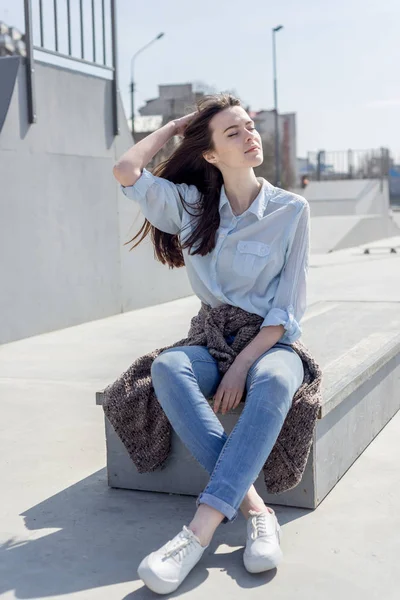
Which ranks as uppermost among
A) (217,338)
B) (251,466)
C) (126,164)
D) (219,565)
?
(126,164)

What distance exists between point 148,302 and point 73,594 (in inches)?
253

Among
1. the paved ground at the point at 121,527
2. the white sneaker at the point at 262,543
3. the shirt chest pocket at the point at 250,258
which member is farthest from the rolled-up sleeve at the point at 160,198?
the white sneaker at the point at 262,543

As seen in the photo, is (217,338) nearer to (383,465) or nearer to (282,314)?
(282,314)

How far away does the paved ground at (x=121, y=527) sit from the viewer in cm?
234

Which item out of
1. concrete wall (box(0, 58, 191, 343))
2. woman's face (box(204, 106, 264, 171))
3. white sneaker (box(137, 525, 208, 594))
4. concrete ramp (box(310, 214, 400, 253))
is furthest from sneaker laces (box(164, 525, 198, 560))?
concrete ramp (box(310, 214, 400, 253))

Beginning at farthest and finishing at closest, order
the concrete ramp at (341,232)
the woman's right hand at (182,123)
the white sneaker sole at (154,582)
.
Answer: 1. the concrete ramp at (341,232)
2. the woman's right hand at (182,123)
3. the white sneaker sole at (154,582)

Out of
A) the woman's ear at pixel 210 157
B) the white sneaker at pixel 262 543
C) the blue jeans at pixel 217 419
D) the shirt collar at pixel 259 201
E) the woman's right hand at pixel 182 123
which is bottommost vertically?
the white sneaker at pixel 262 543

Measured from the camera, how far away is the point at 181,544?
238 centimetres

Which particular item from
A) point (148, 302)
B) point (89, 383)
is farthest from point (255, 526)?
point (148, 302)

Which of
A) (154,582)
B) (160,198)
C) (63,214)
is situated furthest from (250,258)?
(63,214)

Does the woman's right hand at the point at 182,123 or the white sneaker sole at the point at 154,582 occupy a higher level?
the woman's right hand at the point at 182,123

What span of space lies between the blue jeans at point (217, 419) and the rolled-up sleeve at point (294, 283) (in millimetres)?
97

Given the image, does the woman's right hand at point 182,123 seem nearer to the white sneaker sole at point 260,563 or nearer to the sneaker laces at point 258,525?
the sneaker laces at point 258,525

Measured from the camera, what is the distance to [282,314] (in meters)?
2.86
